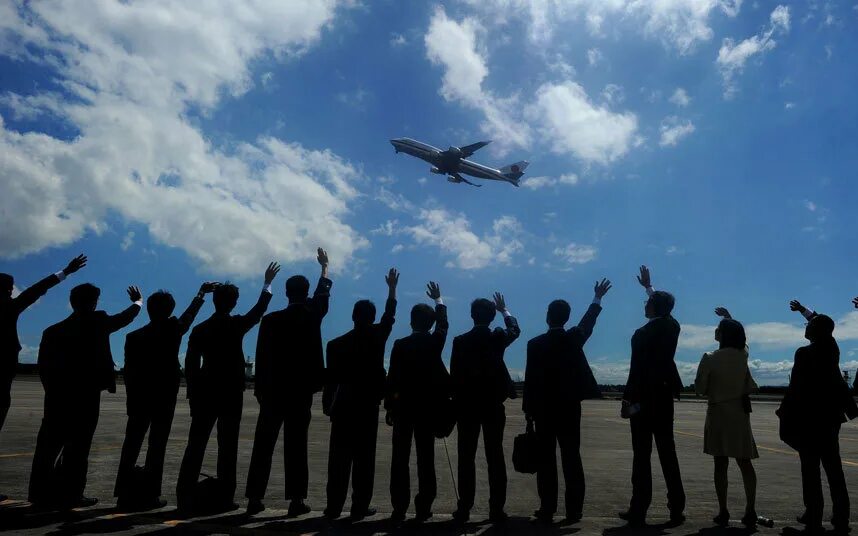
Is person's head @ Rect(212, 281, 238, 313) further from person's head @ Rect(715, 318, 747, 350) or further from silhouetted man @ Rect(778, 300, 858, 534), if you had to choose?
silhouetted man @ Rect(778, 300, 858, 534)

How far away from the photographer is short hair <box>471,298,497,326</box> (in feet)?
18.0

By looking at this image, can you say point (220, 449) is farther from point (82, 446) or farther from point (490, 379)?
point (490, 379)

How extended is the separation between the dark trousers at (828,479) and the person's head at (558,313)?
7.07 feet

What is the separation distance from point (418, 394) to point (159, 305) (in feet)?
7.99

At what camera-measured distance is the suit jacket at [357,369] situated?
524 cm

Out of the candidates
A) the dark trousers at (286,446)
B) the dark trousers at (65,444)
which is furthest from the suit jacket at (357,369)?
the dark trousers at (65,444)

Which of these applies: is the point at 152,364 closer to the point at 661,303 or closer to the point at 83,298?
the point at 83,298

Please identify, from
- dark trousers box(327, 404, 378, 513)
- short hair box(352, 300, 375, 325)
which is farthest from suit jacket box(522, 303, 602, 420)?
short hair box(352, 300, 375, 325)

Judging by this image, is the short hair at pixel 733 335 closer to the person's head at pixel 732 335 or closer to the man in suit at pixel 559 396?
the person's head at pixel 732 335

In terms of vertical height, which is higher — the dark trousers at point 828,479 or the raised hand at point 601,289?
the raised hand at point 601,289

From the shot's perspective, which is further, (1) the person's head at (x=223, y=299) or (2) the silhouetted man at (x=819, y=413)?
(1) the person's head at (x=223, y=299)

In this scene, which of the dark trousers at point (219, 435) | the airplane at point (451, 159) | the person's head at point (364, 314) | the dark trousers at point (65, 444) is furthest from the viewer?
the airplane at point (451, 159)

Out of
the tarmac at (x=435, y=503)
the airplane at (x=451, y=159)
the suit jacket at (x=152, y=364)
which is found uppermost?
the airplane at (x=451, y=159)

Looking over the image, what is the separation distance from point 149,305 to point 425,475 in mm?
2851
